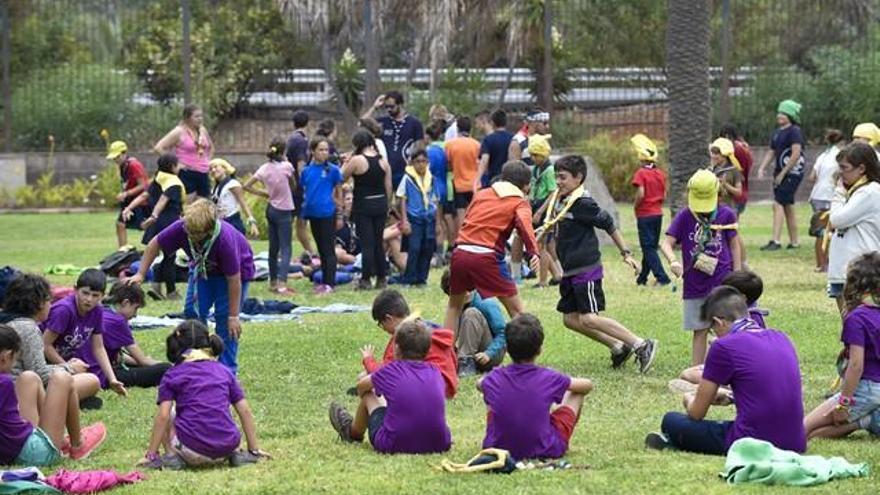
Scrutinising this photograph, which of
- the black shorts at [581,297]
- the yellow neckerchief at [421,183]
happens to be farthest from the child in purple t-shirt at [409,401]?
the yellow neckerchief at [421,183]

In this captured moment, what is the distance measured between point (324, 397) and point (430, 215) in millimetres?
6711

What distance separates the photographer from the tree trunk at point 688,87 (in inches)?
889

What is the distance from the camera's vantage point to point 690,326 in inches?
482

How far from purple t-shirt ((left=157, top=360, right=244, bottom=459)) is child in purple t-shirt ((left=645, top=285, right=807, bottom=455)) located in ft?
8.15

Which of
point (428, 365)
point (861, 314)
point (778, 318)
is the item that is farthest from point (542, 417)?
point (778, 318)

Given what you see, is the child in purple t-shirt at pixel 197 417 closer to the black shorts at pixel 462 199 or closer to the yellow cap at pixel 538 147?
the yellow cap at pixel 538 147

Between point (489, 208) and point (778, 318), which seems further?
point (778, 318)

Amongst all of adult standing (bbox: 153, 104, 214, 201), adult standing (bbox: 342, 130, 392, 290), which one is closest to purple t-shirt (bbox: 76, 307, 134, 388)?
adult standing (bbox: 342, 130, 392, 290)

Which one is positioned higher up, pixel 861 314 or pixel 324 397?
pixel 861 314

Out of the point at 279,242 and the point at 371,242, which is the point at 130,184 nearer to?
the point at 279,242

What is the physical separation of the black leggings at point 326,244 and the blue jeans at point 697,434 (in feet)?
28.4

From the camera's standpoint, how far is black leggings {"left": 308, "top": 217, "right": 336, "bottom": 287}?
17922 millimetres

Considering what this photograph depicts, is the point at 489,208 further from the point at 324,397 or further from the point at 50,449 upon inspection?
Answer: the point at 50,449

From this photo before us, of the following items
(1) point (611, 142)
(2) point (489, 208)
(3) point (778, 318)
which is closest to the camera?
(2) point (489, 208)
